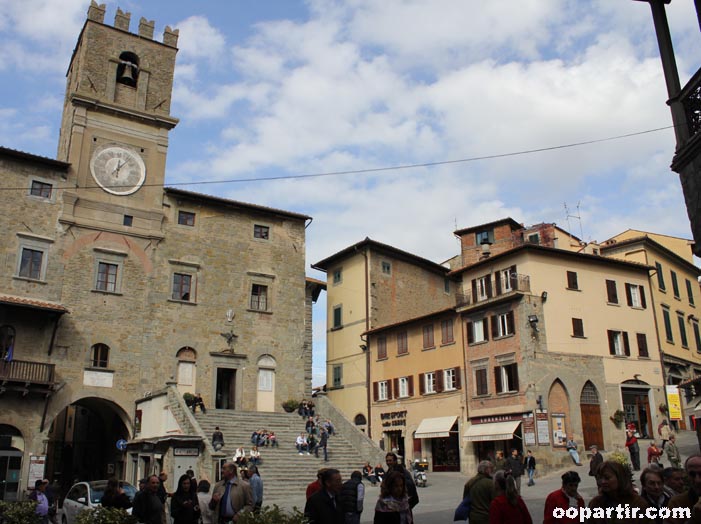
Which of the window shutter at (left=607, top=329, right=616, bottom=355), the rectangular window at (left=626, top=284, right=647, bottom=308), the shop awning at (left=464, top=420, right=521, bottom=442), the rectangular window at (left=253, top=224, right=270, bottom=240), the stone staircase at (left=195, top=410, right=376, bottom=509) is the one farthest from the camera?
the rectangular window at (left=253, top=224, right=270, bottom=240)

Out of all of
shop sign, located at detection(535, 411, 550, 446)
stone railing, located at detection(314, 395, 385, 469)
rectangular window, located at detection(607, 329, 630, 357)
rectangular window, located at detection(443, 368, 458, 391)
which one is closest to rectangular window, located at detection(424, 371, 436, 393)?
rectangular window, located at detection(443, 368, 458, 391)

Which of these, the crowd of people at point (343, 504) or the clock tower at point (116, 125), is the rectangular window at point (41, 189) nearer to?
the clock tower at point (116, 125)

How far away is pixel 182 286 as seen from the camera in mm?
33969

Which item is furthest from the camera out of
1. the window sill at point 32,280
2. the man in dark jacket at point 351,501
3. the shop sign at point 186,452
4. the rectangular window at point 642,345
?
the rectangular window at point 642,345

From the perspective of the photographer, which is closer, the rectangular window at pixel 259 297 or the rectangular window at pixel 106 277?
the rectangular window at pixel 106 277

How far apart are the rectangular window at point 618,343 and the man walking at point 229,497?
26172 millimetres

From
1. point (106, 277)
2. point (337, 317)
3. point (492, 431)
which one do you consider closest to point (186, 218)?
point (106, 277)

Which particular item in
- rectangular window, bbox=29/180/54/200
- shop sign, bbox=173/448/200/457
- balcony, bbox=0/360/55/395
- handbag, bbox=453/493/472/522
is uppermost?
rectangular window, bbox=29/180/54/200

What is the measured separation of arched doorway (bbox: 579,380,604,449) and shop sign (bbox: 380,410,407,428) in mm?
9946

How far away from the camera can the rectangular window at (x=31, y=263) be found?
29547mm

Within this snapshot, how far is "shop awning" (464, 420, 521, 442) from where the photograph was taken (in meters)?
28.9

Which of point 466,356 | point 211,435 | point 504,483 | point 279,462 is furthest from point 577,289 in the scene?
point 504,483

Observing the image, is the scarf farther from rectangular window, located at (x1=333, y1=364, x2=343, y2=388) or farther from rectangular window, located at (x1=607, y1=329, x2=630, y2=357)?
rectangular window, located at (x1=333, y1=364, x2=343, y2=388)

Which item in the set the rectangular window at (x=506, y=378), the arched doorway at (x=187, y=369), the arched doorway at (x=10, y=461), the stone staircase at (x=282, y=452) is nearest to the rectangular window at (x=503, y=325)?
the rectangular window at (x=506, y=378)
